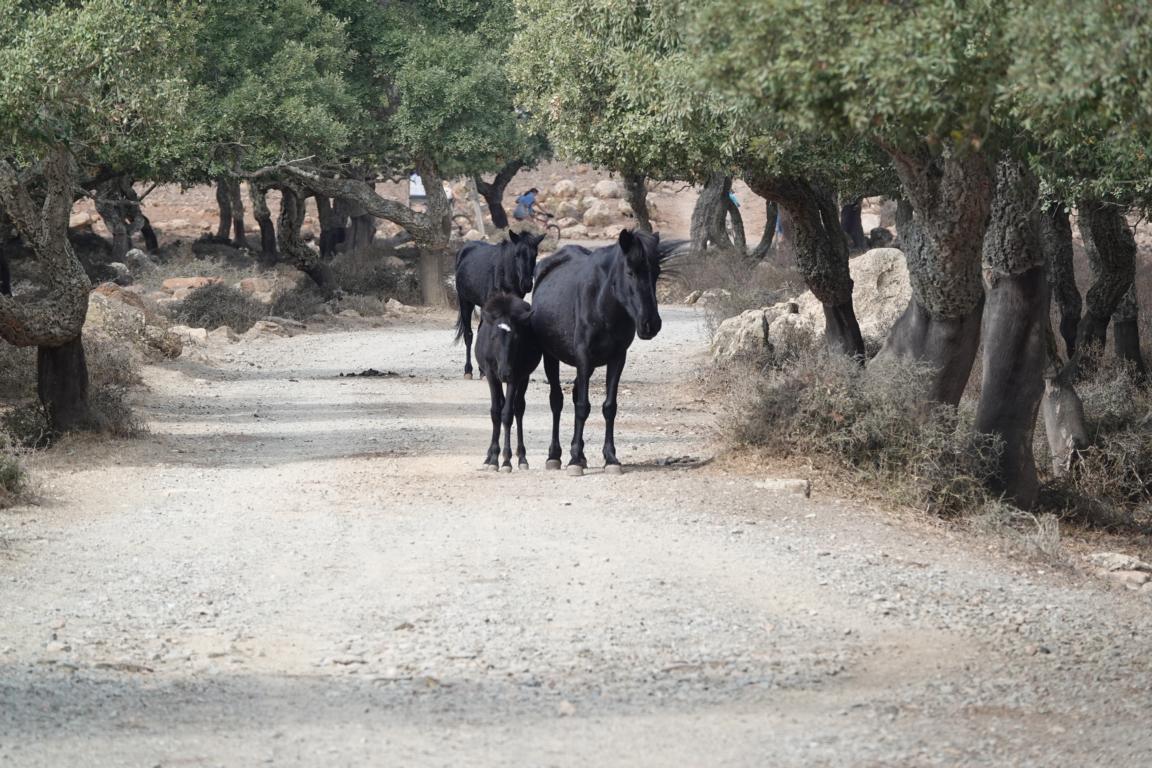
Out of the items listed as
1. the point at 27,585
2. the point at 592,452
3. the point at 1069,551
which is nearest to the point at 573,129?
the point at 592,452

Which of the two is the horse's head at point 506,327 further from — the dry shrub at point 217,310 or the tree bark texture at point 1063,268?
the dry shrub at point 217,310

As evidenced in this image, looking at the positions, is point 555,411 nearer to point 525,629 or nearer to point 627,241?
point 627,241

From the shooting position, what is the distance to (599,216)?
6375 centimetres

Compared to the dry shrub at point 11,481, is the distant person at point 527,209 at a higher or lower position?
higher

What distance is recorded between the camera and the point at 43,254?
1516 centimetres

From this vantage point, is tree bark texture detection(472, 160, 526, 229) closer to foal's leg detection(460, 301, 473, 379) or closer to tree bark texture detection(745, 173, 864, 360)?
foal's leg detection(460, 301, 473, 379)

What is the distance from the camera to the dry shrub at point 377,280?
3769 centimetres

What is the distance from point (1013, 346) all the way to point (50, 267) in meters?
9.27

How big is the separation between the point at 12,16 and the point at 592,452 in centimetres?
676

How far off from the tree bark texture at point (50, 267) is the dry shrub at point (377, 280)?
2188 centimetres

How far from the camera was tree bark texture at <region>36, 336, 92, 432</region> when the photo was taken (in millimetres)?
15164

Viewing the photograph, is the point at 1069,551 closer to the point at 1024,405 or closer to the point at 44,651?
the point at 1024,405

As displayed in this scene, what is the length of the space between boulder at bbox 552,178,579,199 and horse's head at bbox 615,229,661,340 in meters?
57.4

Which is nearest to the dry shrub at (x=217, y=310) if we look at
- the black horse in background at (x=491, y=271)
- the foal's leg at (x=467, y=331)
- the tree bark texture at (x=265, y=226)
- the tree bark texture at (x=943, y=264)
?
the tree bark texture at (x=265, y=226)
